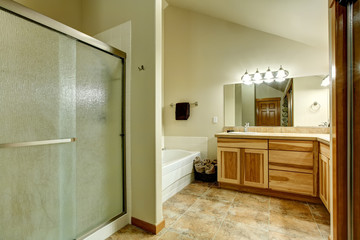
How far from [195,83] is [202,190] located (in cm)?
196

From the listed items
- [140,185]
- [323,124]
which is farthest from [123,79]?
[323,124]

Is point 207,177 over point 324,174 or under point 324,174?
under

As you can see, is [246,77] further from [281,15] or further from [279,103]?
[281,15]

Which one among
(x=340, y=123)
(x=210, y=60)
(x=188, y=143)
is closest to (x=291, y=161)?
(x=340, y=123)

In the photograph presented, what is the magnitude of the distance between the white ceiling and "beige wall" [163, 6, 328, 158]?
0.59 ft

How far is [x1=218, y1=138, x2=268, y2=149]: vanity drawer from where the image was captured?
2.36 m

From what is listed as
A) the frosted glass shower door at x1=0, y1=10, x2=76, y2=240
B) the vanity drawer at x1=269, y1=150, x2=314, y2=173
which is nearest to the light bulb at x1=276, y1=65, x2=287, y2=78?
the vanity drawer at x1=269, y1=150, x2=314, y2=173

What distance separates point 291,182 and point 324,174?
1.32 feet

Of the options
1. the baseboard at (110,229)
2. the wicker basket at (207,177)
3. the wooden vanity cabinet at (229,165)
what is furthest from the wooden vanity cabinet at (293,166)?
the baseboard at (110,229)

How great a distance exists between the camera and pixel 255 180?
239 cm

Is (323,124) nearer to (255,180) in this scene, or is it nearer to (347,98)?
(255,180)

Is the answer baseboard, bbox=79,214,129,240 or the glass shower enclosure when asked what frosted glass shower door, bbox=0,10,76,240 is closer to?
the glass shower enclosure

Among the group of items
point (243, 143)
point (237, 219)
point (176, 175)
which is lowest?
point (237, 219)

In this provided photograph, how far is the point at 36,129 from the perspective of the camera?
1112 millimetres
